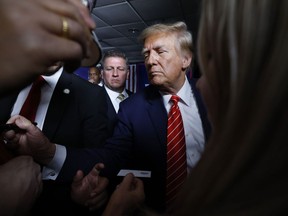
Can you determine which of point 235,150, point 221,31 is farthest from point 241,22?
point 235,150

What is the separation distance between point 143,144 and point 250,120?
1152mm

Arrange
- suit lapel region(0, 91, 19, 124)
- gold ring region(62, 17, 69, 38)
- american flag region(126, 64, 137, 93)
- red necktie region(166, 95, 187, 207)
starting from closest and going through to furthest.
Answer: gold ring region(62, 17, 69, 38) < suit lapel region(0, 91, 19, 124) < red necktie region(166, 95, 187, 207) < american flag region(126, 64, 137, 93)

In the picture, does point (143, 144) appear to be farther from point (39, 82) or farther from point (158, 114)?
point (39, 82)

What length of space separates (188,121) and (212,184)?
1.14 m

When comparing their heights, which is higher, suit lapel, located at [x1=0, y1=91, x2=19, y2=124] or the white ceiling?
the white ceiling

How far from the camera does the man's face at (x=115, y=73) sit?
3.60m

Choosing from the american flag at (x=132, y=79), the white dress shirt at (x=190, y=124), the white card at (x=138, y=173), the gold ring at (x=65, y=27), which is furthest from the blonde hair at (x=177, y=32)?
the american flag at (x=132, y=79)

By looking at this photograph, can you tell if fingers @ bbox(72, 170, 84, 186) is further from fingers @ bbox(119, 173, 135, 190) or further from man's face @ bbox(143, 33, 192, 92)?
man's face @ bbox(143, 33, 192, 92)

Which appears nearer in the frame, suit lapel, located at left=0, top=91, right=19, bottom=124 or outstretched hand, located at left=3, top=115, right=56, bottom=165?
outstretched hand, located at left=3, top=115, right=56, bottom=165

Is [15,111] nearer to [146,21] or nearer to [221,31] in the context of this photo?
[221,31]

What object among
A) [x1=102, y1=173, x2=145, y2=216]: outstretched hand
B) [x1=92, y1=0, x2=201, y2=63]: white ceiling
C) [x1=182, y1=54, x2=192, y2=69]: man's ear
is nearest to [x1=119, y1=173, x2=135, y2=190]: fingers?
[x1=102, y1=173, x2=145, y2=216]: outstretched hand

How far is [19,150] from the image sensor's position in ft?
3.68

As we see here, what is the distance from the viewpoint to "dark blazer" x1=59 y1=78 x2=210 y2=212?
1.50 metres

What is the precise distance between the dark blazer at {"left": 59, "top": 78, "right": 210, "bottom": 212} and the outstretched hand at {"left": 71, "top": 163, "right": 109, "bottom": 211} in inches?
12.9
